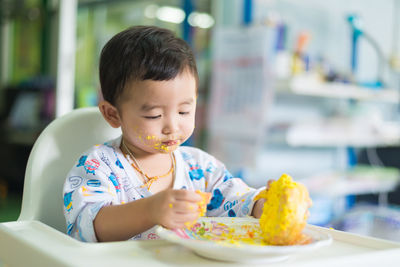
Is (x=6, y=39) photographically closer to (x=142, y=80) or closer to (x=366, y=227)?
(x=366, y=227)

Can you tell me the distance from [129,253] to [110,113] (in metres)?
0.38

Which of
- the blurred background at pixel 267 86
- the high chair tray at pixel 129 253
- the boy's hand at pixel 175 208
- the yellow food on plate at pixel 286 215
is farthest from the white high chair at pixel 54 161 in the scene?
the blurred background at pixel 267 86

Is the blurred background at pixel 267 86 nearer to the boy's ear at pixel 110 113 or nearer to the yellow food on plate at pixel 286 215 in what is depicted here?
the boy's ear at pixel 110 113

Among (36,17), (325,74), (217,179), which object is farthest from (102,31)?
(217,179)

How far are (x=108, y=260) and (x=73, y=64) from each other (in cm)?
259

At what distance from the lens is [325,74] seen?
9.14ft

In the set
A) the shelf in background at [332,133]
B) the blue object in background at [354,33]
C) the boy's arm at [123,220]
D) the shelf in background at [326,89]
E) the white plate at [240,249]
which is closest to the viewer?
the white plate at [240,249]

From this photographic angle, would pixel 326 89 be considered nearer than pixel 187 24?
Yes

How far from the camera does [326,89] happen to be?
265 cm

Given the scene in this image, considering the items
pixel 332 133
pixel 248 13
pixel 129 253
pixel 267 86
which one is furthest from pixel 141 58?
pixel 332 133

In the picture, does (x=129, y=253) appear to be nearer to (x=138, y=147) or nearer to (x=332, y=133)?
(x=138, y=147)

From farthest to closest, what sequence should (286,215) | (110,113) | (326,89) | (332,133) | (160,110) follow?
(332,133) < (326,89) < (110,113) < (160,110) < (286,215)

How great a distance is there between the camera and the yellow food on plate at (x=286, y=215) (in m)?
0.62

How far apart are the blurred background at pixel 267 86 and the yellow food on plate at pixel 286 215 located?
1.61m
